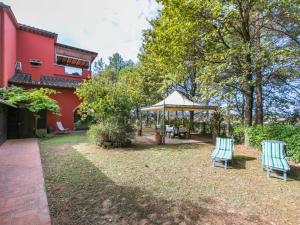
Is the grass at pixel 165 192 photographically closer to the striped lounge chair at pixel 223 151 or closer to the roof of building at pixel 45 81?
the striped lounge chair at pixel 223 151

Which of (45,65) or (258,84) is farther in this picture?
(45,65)

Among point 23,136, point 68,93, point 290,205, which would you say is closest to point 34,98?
point 23,136

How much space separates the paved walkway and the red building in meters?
10.1

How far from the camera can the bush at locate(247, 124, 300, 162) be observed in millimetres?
7039

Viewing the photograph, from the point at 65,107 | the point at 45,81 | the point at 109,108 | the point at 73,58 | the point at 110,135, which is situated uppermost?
the point at 73,58

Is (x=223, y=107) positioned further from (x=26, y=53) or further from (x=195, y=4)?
(x=26, y=53)

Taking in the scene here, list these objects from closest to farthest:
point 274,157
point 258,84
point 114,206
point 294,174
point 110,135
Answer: point 114,206 < point 294,174 < point 274,157 < point 258,84 < point 110,135

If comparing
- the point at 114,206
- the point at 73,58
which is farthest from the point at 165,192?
the point at 73,58

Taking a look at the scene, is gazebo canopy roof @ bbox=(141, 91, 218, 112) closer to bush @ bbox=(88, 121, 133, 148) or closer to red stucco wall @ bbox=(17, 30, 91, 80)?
bush @ bbox=(88, 121, 133, 148)

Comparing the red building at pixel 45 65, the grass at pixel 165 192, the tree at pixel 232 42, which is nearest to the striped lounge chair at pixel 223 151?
the grass at pixel 165 192

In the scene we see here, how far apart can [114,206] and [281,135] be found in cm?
736

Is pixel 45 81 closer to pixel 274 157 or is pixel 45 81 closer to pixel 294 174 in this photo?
pixel 274 157

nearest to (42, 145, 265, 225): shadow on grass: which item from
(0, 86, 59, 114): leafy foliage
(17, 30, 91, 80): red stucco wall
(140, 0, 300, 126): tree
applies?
(140, 0, 300, 126): tree

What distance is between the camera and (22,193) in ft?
14.6
